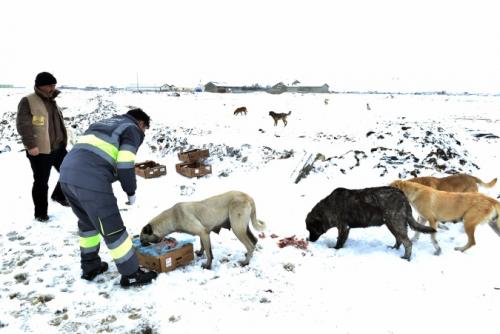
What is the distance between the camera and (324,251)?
635 cm

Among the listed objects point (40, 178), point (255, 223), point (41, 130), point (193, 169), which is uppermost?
point (41, 130)

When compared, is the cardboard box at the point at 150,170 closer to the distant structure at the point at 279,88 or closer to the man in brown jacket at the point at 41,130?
the man in brown jacket at the point at 41,130

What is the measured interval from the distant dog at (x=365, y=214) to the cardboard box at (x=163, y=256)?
258 cm

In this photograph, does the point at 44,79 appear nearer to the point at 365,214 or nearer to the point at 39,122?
the point at 39,122

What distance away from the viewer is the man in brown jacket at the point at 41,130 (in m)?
7.00

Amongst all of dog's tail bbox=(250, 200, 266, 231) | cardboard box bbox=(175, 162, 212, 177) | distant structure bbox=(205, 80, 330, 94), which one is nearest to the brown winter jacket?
cardboard box bbox=(175, 162, 212, 177)

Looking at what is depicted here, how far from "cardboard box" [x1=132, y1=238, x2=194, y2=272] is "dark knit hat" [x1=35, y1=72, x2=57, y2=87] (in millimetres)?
3950

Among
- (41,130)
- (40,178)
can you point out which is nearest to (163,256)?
(40,178)

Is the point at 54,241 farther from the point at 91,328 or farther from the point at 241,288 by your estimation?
the point at 241,288

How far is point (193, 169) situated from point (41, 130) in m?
4.65

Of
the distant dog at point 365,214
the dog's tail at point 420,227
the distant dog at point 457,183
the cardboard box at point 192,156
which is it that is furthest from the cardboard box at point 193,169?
the dog's tail at point 420,227

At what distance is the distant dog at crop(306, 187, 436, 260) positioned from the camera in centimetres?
606

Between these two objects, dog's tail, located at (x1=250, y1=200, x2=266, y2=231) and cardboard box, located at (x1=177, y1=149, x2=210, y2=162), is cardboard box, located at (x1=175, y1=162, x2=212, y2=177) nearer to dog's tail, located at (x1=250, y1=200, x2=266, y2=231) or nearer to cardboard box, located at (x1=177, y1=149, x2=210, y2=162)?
cardboard box, located at (x1=177, y1=149, x2=210, y2=162)

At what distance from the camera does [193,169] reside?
11.0 meters
